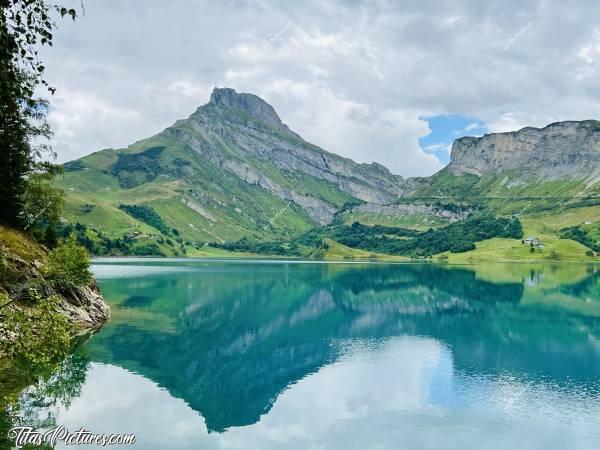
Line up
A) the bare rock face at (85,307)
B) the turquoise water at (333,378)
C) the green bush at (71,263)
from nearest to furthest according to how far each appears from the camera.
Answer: the turquoise water at (333,378), the green bush at (71,263), the bare rock face at (85,307)

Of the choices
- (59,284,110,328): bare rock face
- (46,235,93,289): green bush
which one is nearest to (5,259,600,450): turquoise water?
(59,284,110,328): bare rock face

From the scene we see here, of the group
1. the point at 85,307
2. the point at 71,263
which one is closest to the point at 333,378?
the point at 71,263

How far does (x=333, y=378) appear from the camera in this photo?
2184 inches

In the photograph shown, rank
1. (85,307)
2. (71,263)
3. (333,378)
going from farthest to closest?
(85,307)
(71,263)
(333,378)

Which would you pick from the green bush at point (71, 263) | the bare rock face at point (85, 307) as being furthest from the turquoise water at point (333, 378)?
the green bush at point (71, 263)

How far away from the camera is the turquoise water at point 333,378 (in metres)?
38.4

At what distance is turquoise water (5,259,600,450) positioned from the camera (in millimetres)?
38438

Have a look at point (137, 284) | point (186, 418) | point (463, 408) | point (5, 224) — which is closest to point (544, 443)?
point (463, 408)

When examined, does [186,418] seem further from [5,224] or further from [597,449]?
[5,224]

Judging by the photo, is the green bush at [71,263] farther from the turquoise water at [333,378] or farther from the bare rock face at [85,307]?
the turquoise water at [333,378]

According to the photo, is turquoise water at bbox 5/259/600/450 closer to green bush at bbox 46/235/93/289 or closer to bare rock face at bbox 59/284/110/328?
bare rock face at bbox 59/284/110/328

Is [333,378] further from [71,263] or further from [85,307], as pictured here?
[85,307]

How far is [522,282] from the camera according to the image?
182625 millimetres

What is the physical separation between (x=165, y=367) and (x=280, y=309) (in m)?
58.2
